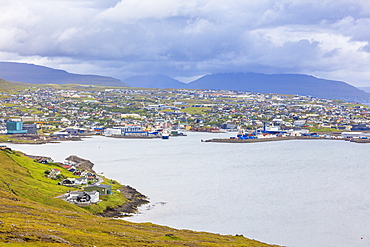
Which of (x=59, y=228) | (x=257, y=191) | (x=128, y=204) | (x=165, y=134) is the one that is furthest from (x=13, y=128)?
(x=59, y=228)

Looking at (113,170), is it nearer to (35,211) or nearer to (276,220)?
(276,220)

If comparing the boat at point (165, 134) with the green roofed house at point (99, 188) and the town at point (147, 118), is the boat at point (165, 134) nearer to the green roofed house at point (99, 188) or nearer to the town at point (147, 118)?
the town at point (147, 118)

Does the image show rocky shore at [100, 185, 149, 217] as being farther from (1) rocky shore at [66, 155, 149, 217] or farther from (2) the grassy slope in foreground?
(2) the grassy slope in foreground

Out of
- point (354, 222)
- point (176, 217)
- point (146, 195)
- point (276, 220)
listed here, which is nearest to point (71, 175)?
point (146, 195)

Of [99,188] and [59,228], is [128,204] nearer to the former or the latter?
[99,188]

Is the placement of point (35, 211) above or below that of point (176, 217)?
above
